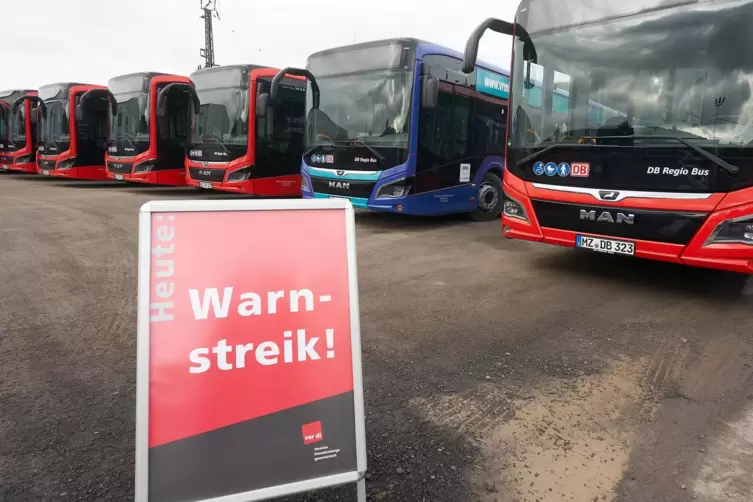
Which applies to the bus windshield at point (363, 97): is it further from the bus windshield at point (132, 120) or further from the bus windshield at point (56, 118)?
the bus windshield at point (56, 118)

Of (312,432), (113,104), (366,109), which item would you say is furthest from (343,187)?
(113,104)

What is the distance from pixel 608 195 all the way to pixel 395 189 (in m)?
4.11

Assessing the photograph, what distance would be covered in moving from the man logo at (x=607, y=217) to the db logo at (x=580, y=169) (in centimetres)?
37

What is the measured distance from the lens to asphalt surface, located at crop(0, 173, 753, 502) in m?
2.47

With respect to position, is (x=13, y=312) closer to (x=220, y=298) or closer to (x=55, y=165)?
(x=220, y=298)

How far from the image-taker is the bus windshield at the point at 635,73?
477cm

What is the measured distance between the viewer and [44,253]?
22.3 feet

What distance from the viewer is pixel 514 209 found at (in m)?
6.28

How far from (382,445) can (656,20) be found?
480 centimetres

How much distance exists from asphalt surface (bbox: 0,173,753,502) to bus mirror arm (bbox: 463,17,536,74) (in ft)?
7.86

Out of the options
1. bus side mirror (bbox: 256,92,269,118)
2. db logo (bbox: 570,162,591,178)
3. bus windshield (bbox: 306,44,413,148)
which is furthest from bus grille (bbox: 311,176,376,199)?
db logo (bbox: 570,162,591,178)

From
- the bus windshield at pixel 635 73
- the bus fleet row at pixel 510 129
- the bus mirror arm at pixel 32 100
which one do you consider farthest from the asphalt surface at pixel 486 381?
the bus mirror arm at pixel 32 100

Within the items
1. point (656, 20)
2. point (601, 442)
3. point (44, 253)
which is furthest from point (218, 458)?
point (44, 253)

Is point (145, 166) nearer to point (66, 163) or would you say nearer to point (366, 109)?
point (66, 163)
